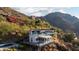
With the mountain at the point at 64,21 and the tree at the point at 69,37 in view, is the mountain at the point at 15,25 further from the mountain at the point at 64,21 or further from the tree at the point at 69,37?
the tree at the point at 69,37

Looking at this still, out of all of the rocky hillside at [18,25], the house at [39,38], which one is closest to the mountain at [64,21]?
the rocky hillside at [18,25]

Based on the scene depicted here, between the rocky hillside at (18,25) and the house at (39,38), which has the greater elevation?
the rocky hillside at (18,25)

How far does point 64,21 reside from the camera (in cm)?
427

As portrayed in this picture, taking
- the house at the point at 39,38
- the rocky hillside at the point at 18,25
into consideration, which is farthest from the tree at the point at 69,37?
the house at the point at 39,38

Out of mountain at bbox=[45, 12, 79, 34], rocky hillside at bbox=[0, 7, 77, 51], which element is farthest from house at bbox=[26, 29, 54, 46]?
mountain at bbox=[45, 12, 79, 34]

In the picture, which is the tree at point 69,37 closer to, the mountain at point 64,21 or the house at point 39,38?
the mountain at point 64,21

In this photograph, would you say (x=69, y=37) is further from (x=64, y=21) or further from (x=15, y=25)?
(x=15, y=25)

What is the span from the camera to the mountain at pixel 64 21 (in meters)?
4.25

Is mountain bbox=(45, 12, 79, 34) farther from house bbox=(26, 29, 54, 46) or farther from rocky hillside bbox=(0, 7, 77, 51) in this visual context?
house bbox=(26, 29, 54, 46)

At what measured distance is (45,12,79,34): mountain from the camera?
13.9ft
